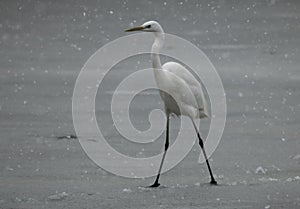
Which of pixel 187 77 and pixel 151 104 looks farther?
pixel 151 104

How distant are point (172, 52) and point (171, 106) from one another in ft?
18.1

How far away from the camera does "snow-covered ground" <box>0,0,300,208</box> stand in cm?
639

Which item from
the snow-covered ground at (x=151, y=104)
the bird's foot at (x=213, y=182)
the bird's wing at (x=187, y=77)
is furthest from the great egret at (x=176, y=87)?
the bird's foot at (x=213, y=182)

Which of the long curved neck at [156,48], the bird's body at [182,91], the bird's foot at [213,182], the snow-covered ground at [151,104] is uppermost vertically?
the long curved neck at [156,48]

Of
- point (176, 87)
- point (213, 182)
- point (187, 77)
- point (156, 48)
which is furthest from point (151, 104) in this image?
point (213, 182)

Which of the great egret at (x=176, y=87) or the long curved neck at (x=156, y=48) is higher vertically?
the long curved neck at (x=156, y=48)

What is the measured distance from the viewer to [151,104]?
10.2 metres

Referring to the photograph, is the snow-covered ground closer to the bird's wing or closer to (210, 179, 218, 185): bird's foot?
(210, 179, 218, 185): bird's foot

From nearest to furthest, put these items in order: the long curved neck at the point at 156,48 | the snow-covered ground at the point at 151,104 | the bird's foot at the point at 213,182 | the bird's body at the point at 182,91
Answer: the snow-covered ground at the point at 151,104 → the bird's foot at the point at 213,182 → the long curved neck at the point at 156,48 → the bird's body at the point at 182,91

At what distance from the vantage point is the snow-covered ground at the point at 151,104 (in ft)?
21.0

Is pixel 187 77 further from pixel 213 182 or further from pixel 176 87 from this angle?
pixel 213 182

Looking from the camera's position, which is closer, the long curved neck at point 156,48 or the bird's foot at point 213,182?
the bird's foot at point 213,182

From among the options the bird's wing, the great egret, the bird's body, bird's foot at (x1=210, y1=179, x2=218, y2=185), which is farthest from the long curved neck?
bird's foot at (x1=210, y1=179, x2=218, y2=185)

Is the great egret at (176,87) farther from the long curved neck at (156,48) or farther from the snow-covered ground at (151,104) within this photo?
the snow-covered ground at (151,104)
